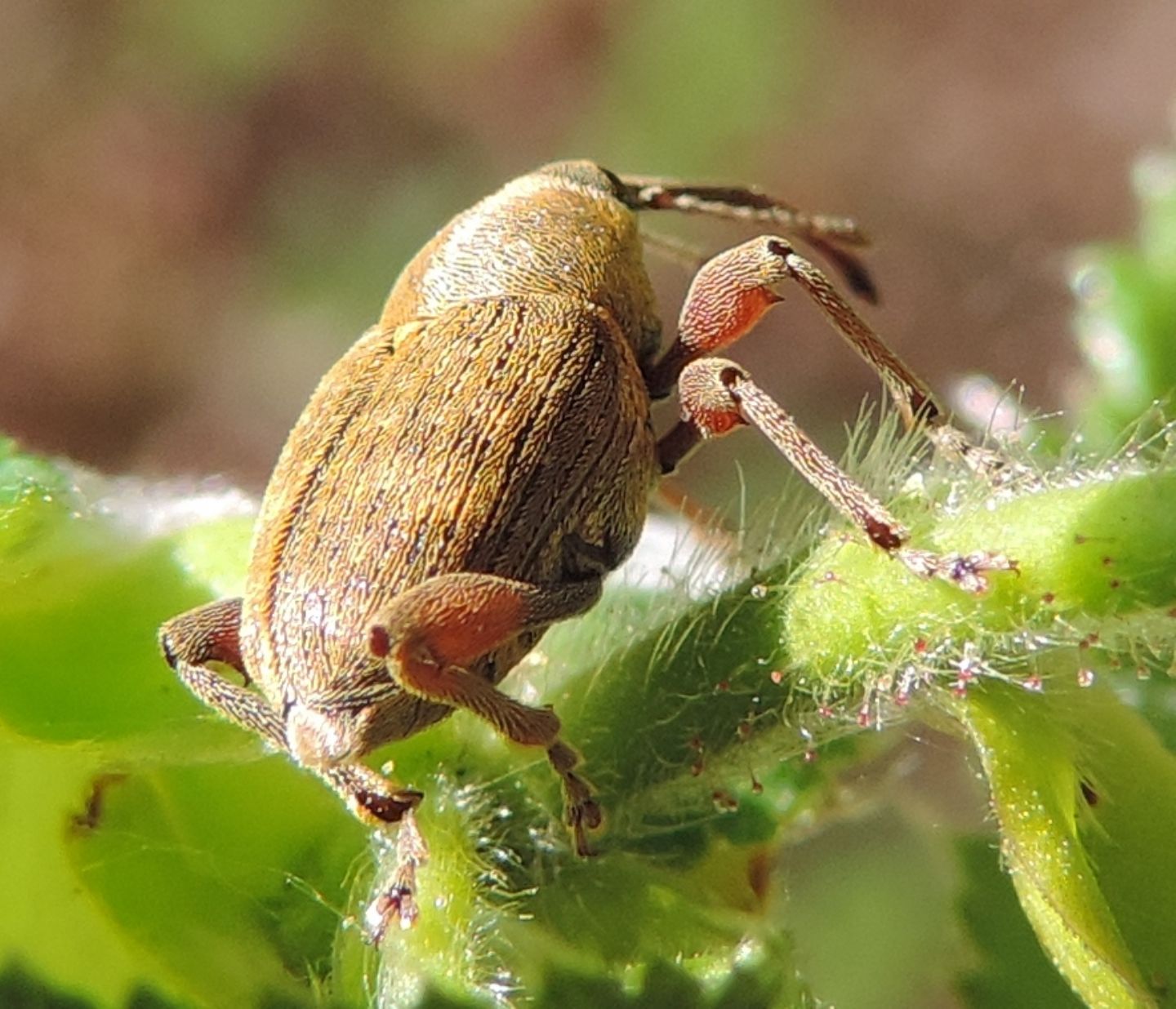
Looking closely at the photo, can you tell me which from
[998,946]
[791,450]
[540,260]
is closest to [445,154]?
[540,260]

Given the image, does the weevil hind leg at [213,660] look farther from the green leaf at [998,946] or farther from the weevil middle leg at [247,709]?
the green leaf at [998,946]

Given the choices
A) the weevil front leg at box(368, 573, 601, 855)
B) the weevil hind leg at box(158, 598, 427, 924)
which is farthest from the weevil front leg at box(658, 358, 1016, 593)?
the weevil hind leg at box(158, 598, 427, 924)

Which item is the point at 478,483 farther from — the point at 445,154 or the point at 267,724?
the point at 445,154

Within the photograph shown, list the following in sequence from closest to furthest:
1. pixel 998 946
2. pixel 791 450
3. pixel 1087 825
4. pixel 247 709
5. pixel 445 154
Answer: pixel 1087 825 → pixel 247 709 → pixel 998 946 → pixel 791 450 → pixel 445 154

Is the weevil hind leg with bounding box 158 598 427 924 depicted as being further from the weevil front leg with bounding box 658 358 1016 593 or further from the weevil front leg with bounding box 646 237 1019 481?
the weevil front leg with bounding box 646 237 1019 481

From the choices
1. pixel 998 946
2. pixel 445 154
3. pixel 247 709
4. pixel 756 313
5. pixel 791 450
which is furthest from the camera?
pixel 445 154

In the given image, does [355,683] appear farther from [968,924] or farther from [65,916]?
[968,924]
